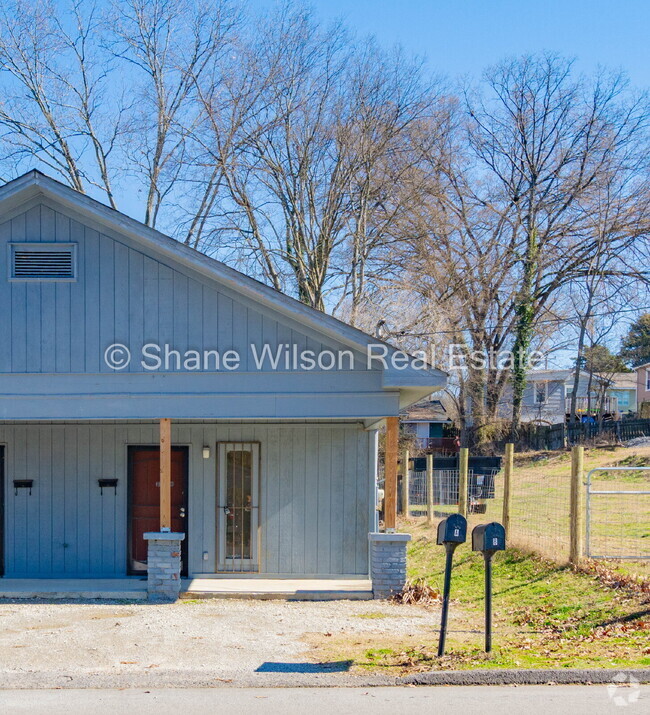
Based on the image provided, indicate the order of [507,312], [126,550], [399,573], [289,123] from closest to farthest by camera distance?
[399,573]
[126,550]
[289,123]
[507,312]

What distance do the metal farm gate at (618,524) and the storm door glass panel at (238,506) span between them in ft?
16.8

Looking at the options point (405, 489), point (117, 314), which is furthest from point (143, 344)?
point (405, 489)

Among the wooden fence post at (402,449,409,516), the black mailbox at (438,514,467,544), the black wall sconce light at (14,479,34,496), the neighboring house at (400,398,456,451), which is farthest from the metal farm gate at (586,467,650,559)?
the neighboring house at (400,398,456,451)

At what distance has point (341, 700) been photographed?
6.77m

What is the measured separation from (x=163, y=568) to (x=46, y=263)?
179 inches

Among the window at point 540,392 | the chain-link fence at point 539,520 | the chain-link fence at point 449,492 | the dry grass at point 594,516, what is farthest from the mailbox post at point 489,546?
the window at point 540,392

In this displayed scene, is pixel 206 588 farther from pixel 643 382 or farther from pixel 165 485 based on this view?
pixel 643 382

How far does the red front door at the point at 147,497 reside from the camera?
13.7 m

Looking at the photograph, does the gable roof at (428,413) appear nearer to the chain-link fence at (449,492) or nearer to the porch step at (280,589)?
the chain-link fence at (449,492)

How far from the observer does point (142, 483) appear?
1382cm

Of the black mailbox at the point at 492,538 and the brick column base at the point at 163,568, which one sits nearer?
the black mailbox at the point at 492,538

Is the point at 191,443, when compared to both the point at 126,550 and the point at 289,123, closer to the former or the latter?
the point at 126,550

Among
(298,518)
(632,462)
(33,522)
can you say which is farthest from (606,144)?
(33,522)

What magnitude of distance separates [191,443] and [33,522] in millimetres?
2792
